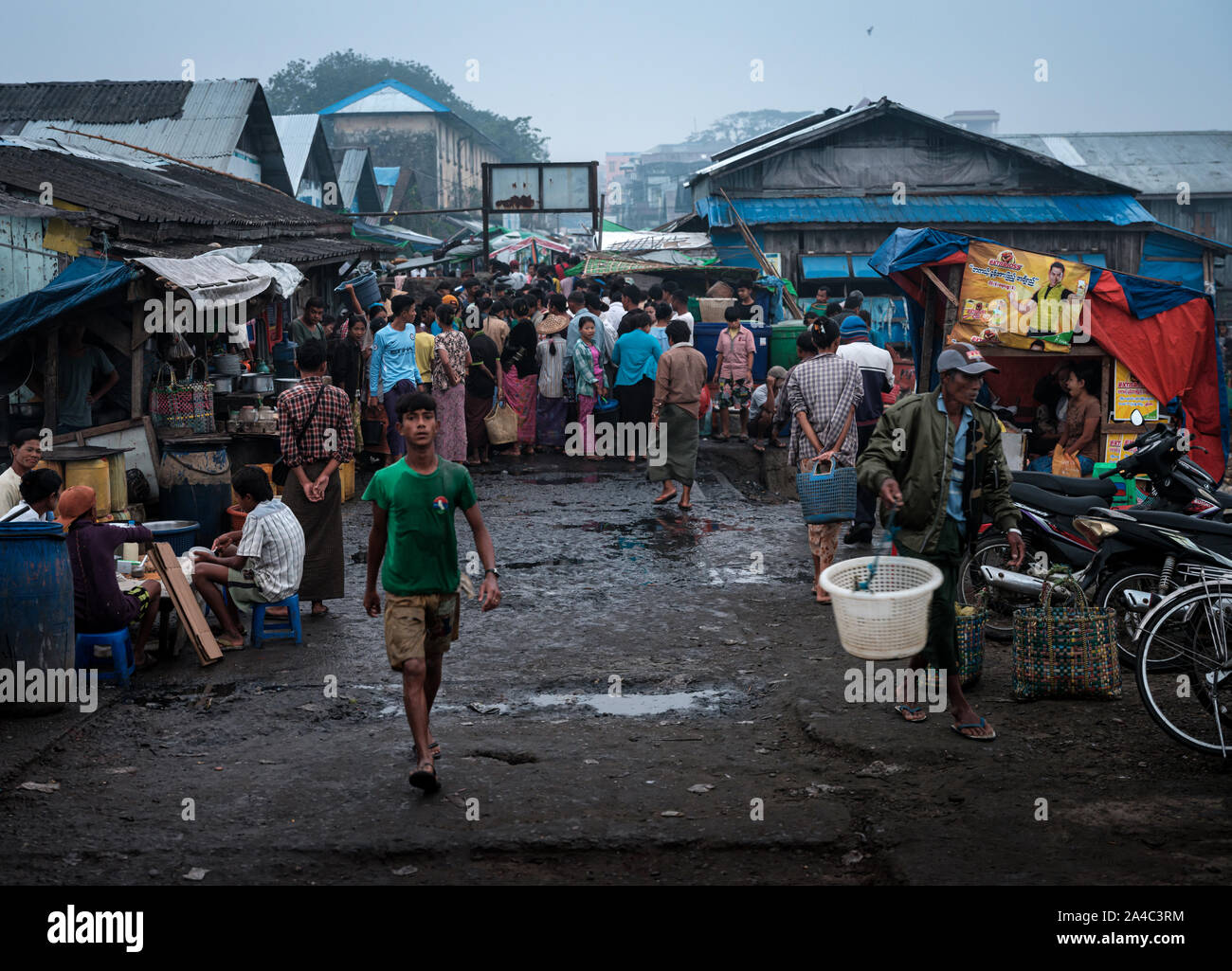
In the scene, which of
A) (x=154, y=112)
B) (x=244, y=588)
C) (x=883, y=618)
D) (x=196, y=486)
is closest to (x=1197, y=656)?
(x=883, y=618)

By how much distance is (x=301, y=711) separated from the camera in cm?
648

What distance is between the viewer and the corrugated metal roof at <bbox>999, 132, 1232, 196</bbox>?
3503 cm

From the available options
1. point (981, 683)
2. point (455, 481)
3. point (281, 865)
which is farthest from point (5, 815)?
point (981, 683)

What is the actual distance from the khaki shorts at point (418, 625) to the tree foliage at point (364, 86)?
2489 inches

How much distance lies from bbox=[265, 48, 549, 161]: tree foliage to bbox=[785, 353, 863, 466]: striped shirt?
2375 inches

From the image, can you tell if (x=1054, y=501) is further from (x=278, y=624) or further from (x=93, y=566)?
(x=93, y=566)

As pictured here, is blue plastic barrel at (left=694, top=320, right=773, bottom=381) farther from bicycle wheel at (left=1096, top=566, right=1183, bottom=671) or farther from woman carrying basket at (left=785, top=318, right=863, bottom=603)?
bicycle wheel at (left=1096, top=566, right=1183, bottom=671)

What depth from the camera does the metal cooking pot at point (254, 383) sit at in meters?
11.9

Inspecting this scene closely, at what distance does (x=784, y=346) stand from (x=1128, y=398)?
6895 millimetres

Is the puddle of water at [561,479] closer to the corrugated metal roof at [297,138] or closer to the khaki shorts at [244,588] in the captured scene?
the khaki shorts at [244,588]

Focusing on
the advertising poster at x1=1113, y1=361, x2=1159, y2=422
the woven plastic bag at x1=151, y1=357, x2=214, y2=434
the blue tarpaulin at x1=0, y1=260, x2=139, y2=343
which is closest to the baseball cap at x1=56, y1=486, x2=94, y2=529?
the blue tarpaulin at x1=0, y1=260, x2=139, y2=343

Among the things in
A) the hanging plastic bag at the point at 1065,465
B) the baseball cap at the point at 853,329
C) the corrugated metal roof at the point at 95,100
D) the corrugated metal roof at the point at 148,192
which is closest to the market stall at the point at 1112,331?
the hanging plastic bag at the point at 1065,465

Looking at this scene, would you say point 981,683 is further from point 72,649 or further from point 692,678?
point 72,649
